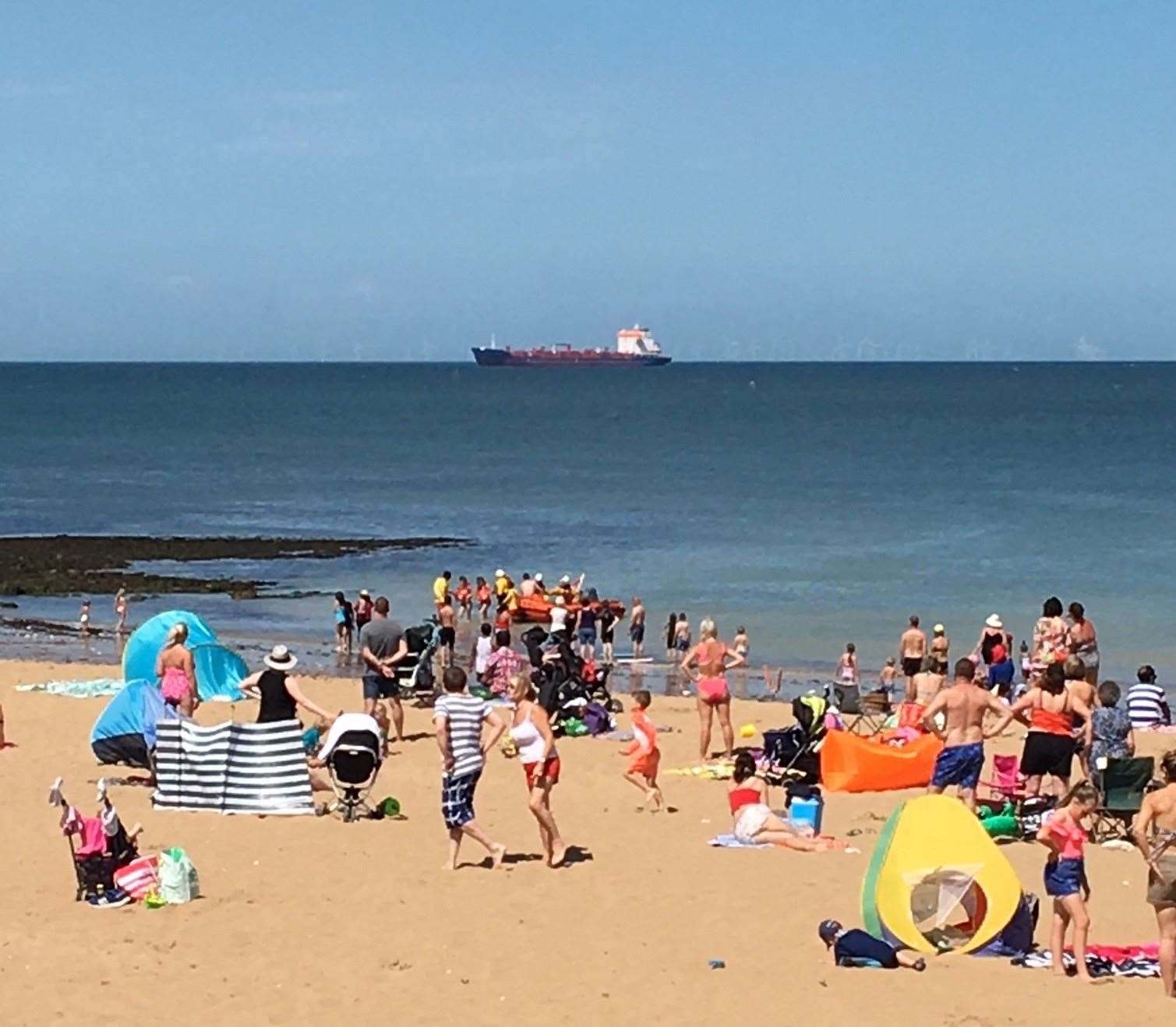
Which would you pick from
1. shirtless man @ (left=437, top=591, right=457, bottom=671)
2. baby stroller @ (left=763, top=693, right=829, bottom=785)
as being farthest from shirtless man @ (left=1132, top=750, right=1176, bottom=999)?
shirtless man @ (left=437, top=591, right=457, bottom=671)

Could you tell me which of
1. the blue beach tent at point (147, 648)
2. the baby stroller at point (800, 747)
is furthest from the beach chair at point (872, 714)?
the blue beach tent at point (147, 648)

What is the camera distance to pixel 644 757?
48.1 feet

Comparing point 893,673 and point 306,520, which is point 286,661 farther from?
point 306,520

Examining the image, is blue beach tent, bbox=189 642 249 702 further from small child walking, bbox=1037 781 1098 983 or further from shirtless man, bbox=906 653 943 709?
small child walking, bbox=1037 781 1098 983

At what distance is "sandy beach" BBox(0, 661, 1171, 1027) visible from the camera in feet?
32.2

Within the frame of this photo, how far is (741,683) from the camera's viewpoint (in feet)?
80.4

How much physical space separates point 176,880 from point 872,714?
9.38m

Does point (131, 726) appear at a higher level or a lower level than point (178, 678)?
lower

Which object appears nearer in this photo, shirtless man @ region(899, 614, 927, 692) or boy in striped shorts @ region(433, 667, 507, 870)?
boy in striped shorts @ region(433, 667, 507, 870)

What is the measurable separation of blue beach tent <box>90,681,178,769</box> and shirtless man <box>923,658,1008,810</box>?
6314mm

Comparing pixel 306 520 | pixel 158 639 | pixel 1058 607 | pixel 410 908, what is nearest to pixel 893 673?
pixel 1058 607

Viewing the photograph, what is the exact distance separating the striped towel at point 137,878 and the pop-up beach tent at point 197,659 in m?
8.20

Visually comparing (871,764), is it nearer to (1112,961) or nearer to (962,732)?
(962,732)

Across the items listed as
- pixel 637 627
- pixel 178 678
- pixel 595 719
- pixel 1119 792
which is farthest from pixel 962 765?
pixel 637 627
